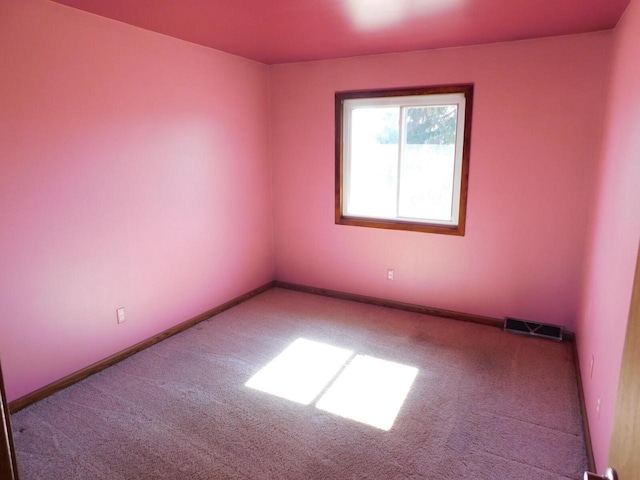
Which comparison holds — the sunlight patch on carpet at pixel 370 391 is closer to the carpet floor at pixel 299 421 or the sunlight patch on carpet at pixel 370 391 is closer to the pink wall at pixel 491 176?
the carpet floor at pixel 299 421

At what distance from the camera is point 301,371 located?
2922 mm

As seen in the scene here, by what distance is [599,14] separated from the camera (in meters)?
2.58

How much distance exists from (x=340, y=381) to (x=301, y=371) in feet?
0.97

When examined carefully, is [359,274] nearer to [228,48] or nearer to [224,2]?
[228,48]

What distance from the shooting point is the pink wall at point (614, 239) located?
1.75 meters

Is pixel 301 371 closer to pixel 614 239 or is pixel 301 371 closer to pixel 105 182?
pixel 105 182

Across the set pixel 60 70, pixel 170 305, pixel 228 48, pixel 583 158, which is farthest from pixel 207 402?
pixel 583 158

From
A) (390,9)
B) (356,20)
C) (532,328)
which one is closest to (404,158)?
(356,20)

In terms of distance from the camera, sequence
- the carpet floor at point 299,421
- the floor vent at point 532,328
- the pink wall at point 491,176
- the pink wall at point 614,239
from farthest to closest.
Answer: the floor vent at point 532,328 < the pink wall at point 491,176 < the carpet floor at point 299,421 < the pink wall at point 614,239

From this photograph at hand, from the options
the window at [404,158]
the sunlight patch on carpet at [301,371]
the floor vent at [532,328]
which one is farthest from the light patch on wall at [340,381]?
the window at [404,158]

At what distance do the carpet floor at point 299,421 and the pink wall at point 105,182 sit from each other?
0.40m

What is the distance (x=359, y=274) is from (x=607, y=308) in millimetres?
2388

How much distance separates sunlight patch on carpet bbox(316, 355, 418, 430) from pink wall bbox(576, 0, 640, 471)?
1025 millimetres

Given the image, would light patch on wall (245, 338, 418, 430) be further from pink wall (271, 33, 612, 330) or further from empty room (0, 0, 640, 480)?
pink wall (271, 33, 612, 330)
